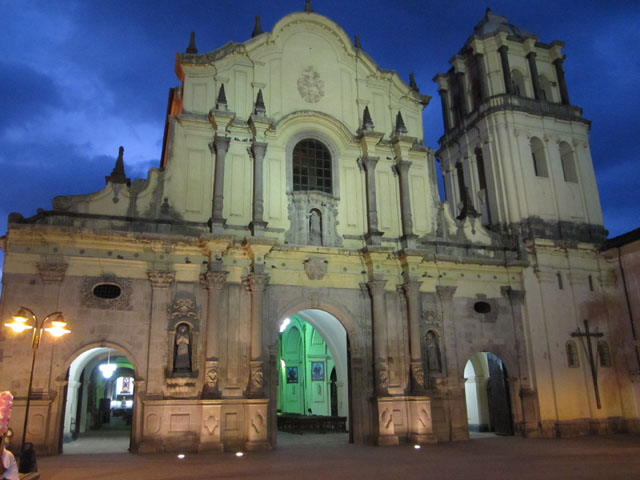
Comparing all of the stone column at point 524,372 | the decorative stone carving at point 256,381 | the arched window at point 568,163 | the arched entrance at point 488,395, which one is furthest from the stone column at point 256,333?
the arched window at point 568,163

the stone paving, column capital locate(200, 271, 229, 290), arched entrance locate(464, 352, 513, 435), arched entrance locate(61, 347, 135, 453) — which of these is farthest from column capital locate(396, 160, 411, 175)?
arched entrance locate(61, 347, 135, 453)

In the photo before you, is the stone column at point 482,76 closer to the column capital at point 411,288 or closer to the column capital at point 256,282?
the column capital at point 411,288

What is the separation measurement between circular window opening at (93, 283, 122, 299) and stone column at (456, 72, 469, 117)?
56.8 feet

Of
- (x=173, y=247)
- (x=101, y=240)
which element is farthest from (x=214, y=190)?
(x=101, y=240)

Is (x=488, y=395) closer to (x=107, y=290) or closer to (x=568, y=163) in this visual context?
(x=568, y=163)

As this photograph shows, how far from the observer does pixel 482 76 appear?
24.4 metres

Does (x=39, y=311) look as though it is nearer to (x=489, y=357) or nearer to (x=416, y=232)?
(x=416, y=232)

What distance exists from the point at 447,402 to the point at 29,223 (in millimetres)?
14262

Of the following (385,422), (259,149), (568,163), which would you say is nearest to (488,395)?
(385,422)

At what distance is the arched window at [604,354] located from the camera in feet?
67.4

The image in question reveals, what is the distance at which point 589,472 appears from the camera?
11195mm

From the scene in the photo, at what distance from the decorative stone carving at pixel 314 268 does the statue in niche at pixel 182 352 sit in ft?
14.3

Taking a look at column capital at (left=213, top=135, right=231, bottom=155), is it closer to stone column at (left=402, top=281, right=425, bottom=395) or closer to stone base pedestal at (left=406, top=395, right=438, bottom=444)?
stone column at (left=402, top=281, right=425, bottom=395)

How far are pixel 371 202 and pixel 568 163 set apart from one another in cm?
1012
